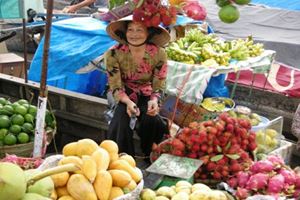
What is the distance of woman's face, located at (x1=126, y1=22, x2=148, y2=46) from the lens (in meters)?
3.79

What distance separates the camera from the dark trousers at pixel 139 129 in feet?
12.9

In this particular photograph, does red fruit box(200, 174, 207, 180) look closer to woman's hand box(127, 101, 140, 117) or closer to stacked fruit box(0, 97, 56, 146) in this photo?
woman's hand box(127, 101, 140, 117)

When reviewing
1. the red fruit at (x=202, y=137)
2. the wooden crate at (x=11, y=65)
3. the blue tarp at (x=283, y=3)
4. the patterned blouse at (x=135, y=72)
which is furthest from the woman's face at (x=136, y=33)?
the blue tarp at (x=283, y=3)

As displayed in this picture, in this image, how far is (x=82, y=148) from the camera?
7.98 feet

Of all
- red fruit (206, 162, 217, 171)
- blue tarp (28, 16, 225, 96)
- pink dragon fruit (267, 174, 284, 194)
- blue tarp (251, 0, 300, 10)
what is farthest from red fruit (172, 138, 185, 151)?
blue tarp (251, 0, 300, 10)

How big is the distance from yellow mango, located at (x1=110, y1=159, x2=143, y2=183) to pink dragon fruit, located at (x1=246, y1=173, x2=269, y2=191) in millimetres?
940

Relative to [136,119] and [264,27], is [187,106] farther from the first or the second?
[264,27]

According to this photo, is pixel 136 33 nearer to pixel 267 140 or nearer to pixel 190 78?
pixel 190 78

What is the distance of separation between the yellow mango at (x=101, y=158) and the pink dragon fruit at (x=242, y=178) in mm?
1155

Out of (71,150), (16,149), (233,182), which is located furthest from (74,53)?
(71,150)

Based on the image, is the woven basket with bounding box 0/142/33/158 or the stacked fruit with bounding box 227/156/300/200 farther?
the woven basket with bounding box 0/142/33/158

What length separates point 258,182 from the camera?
9.83ft

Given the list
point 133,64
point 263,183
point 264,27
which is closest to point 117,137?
point 133,64

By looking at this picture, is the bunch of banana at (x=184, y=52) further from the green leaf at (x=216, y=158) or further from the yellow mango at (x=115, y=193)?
the yellow mango at (x=115, y=193)
